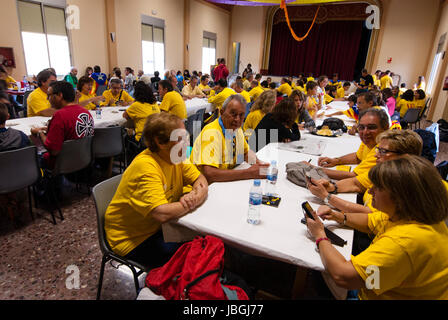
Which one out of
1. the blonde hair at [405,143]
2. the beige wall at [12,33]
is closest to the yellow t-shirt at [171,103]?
the blonde hair at [405,143]

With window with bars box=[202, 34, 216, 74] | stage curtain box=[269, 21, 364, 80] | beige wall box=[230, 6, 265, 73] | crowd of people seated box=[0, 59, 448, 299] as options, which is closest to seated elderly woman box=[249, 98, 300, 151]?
crowd of people seated box=[0, 59, 448, 299]

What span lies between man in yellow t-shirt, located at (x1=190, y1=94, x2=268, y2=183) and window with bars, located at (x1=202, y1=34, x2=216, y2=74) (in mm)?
12486

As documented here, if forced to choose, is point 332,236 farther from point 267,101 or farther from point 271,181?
point 267,101

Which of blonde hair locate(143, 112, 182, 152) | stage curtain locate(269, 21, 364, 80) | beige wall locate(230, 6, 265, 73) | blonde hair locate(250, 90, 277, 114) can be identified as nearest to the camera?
blonde hair locate(143, 112, 182, 152)

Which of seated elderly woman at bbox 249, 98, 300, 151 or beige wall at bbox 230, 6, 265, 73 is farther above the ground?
beige wall at bbox 230, 6, 265, 73

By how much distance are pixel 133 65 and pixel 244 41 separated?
7847 millimetres

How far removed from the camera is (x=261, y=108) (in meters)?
3.70

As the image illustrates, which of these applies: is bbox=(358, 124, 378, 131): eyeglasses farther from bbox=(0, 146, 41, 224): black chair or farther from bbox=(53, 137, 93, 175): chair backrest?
bbox=(0, 146, 41, 224): black chair

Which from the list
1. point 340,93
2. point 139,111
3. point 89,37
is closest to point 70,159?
point 139,111

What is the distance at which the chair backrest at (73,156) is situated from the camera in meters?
2.66

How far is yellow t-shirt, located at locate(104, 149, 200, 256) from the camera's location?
1.38 metres

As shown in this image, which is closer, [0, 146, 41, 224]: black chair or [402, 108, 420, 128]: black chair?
[0, 146, 41, 224]: black chair

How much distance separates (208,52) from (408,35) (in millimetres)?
9226
